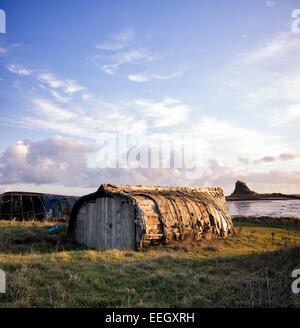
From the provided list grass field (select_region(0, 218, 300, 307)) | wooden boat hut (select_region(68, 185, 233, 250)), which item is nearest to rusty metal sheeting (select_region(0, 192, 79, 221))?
wooden boat hut (select_region(68, 185, 233, 250))

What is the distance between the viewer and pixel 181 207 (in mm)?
15656

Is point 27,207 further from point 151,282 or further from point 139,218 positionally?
point 151,282

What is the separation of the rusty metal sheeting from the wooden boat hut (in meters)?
9.61

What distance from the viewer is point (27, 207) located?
24781mm

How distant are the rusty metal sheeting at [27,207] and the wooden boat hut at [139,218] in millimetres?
9607

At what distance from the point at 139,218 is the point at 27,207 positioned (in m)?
16.4

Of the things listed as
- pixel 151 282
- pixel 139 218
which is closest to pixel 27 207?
pixel 139 218

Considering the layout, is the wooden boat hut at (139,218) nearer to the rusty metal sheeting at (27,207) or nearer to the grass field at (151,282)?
the grass field at (151,282)

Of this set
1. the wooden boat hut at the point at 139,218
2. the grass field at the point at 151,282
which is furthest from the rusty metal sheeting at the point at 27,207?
the grass field at the point at 151,282

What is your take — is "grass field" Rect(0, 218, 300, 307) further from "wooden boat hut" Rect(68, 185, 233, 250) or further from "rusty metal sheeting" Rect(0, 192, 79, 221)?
"rusty metal sheeting" Rect(0, 192, 79, 221)

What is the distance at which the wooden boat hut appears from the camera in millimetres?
13164

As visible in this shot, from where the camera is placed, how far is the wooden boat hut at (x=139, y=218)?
43.2 ft
